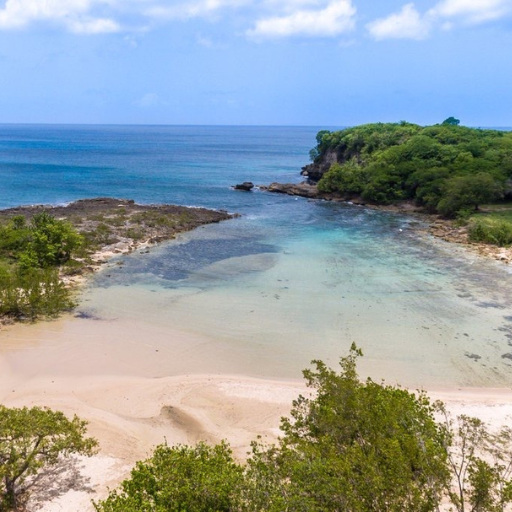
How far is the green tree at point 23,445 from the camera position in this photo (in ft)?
39.9

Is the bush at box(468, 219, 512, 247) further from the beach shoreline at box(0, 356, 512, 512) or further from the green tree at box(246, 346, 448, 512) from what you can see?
the green tree at box(246, 346, 448, 512)

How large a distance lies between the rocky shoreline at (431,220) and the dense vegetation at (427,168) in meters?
1.09

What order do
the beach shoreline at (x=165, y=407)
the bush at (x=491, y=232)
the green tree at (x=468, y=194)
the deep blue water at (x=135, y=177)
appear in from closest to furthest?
the beach shoreline at (x=165, y=407), the bush at (x=491, y=232), the green tree at (x=468, y=194), the deep blue water at (x=135, y=177)

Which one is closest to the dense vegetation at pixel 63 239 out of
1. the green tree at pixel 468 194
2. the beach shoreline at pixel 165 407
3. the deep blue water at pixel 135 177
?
the beach shoreline at pixel 165 407

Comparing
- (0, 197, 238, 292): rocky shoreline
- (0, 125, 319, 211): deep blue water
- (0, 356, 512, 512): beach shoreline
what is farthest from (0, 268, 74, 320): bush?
(0, 125, 319, 211): deep blue water

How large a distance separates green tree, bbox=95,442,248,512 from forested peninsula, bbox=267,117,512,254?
4174 centimetres

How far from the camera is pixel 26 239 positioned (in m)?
37.2

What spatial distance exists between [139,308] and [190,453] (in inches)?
725

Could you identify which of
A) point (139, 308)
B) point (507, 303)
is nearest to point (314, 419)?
point (139, 308)

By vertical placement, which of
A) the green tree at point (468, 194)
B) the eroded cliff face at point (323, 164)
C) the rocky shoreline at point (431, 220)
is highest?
the eroded cliff face at point (323, 164)

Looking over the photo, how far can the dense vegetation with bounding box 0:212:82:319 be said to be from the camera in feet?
85.3

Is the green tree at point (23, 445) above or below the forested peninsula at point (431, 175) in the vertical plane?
below

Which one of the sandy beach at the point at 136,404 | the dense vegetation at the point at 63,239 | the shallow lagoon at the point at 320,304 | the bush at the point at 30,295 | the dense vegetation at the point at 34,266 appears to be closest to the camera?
the sandy beach at the point at 136,404

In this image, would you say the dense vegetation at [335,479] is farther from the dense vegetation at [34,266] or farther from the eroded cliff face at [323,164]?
the eroded cliff face at [323,164]
